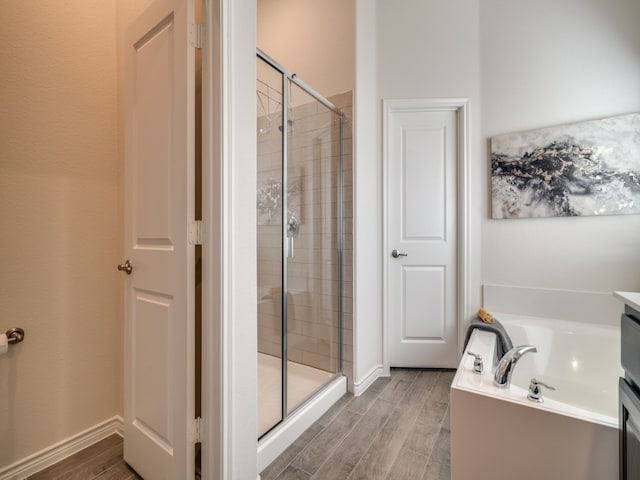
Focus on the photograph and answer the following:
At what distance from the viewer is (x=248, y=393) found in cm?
123

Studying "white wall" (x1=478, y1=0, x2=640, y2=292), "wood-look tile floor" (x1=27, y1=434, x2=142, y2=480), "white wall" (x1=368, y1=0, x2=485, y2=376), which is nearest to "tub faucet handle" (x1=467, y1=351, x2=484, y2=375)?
"white wall" (x1=368, y1=0, x2=485, y2=376)

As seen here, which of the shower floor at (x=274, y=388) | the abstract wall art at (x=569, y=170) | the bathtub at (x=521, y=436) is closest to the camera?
the bathtub at (x=521, y=436)

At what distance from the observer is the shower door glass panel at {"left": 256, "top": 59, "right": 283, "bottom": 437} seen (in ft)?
5.44

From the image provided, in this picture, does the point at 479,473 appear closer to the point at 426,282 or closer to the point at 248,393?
the point at 248,393

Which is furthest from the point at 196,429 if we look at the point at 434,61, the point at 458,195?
the point at 434,61

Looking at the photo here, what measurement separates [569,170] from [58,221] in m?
3.20

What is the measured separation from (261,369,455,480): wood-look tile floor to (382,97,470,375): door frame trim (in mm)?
440

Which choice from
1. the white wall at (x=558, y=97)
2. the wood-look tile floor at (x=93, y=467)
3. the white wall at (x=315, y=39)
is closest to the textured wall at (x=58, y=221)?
the wood-look tile floor at (x=93, y=467)

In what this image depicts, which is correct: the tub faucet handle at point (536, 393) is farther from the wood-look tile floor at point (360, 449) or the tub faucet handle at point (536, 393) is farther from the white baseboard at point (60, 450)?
the white baseboard at point (60, 450)

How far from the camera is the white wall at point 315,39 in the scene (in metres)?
2.21

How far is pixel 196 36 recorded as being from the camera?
1.18 meters

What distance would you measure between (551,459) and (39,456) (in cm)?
218

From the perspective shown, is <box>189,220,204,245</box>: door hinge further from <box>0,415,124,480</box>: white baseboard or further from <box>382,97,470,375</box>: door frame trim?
<box>382,97,470,375</box>: door frame trim

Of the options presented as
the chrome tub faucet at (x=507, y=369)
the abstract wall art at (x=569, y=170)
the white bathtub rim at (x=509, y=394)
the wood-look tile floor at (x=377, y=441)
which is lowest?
the wood-look tile floor at (x=377, y=441)
